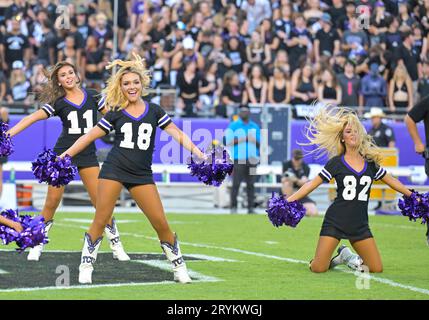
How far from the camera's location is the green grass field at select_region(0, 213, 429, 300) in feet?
26.0

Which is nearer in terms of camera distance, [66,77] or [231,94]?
[66,77]

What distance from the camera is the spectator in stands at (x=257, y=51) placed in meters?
20.7

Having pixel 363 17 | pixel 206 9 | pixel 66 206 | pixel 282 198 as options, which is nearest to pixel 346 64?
pixel 363 17

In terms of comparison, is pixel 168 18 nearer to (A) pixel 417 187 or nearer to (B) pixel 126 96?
(A) pixel 417 187

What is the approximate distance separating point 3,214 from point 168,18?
1340cm

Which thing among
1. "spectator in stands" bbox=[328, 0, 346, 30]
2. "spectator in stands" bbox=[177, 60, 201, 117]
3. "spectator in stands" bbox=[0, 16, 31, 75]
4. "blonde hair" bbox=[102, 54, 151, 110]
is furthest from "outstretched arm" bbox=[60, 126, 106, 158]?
"spectator in stands" bbox=[328, 0, 346, 30]

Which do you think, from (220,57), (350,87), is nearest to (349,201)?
(350,87)

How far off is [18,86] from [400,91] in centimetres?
697

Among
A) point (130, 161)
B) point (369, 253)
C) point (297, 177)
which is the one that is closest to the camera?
point (130, 161)

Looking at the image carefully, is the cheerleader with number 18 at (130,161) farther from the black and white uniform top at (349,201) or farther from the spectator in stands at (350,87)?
the spectator in stands at (350,87)

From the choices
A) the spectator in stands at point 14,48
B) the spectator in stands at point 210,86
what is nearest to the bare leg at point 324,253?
the spectator in stands at point 210,86

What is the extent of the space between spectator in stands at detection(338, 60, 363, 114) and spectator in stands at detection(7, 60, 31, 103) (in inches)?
223

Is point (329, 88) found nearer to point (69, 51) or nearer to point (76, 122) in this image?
point (69, 51)

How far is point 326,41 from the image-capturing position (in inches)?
833
